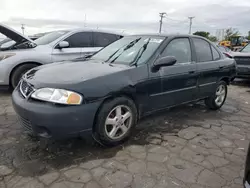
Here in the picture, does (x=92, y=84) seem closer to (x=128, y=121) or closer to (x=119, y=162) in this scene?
(x=128, y=121)

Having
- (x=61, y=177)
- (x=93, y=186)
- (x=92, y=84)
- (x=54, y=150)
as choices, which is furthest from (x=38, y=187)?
(x=92, y=84)

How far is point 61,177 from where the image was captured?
2355mm

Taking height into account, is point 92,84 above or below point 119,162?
above

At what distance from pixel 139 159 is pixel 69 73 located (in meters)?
1.38

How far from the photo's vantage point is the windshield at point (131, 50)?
11.1 feet

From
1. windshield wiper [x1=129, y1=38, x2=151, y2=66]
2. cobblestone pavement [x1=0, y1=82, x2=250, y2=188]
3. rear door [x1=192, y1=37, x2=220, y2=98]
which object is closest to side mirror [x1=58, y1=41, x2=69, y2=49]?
cobblestone pavement [x1=0, y1=82, x2=250, y2=188]

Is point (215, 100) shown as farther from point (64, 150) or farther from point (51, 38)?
point (51, 38)

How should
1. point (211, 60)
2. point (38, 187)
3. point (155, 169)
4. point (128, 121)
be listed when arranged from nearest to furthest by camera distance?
point (38, 187) → point (155, 169) → point (128, 121) → point (211, 60)

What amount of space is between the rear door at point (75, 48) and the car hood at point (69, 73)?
8.31 feet

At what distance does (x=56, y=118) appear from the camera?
2449 mm

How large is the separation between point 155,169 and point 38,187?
1.24 meters

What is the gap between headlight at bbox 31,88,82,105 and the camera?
8.21 feet

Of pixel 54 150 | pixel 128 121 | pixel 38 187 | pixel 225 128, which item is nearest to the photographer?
pixel 38 187

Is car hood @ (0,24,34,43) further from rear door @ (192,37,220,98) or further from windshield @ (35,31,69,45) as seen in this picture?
rear door @ (192,37,220,98)
